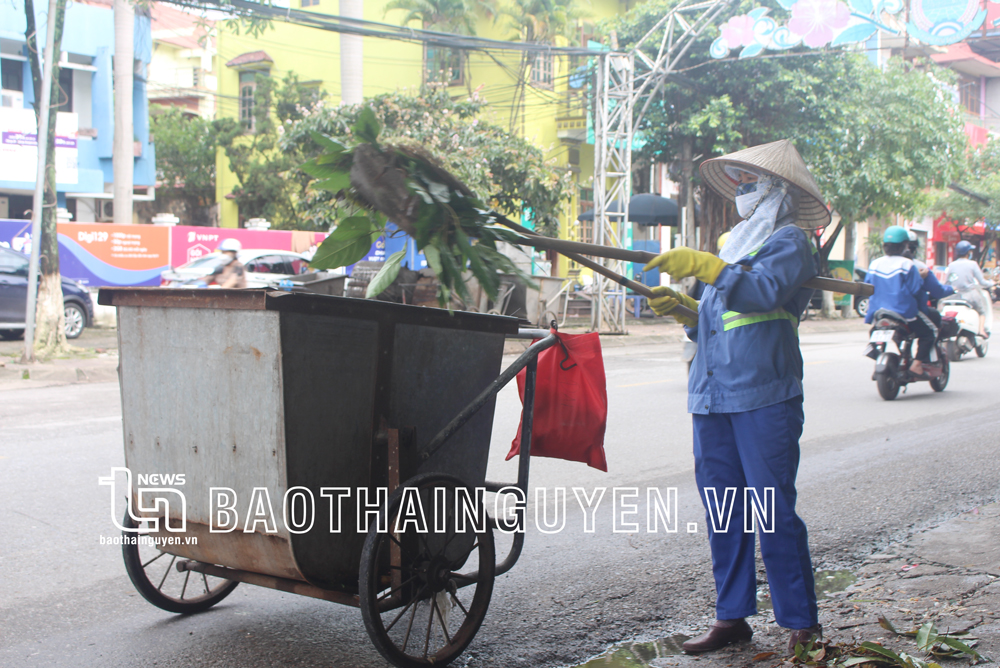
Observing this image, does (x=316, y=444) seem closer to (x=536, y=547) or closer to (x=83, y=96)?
(x=536, y=547)

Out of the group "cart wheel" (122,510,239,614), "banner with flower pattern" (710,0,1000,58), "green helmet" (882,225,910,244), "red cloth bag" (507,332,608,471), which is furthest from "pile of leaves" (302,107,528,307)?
"banner with flower pattern" (710,0,1000,58)

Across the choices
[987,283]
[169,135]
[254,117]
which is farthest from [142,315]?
[169,135]

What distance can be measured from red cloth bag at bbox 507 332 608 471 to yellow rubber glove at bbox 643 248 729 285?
2.04ft

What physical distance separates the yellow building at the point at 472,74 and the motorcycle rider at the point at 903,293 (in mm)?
15045

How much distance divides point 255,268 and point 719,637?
47.7 feet

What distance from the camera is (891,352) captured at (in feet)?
28.9

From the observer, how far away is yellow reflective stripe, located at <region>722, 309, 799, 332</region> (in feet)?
9.77

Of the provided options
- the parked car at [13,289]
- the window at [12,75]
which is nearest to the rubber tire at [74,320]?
the parked car at [13,289]

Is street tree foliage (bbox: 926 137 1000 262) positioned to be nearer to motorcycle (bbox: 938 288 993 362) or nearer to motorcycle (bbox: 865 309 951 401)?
motorcycle (bbox: 938 288 993 362)

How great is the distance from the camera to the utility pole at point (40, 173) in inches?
396

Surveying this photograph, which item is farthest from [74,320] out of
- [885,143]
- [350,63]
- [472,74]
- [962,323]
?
[885,143]

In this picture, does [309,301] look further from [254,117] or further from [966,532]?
[254,117]

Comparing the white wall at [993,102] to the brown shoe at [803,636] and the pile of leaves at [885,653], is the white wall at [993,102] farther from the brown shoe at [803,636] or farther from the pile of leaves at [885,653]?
the brown shoe at [803,636]

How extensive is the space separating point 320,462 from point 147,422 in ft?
2.19
